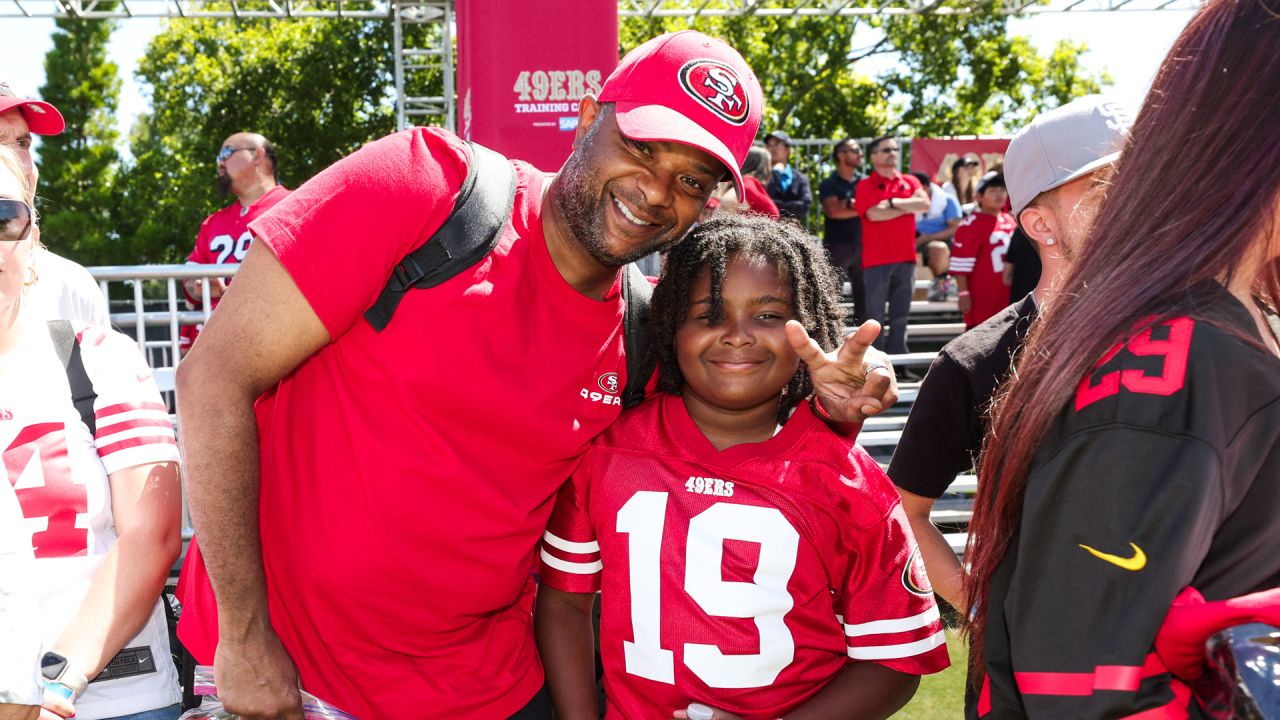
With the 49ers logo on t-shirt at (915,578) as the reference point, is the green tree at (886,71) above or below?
above

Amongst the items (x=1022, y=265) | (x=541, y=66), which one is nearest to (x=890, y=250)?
(x=1022, y=265)

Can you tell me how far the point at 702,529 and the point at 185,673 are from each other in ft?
4.13

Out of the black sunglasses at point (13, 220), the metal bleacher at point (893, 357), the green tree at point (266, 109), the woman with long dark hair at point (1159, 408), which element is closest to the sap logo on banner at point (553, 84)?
the metal bleacher at point (893, 357)

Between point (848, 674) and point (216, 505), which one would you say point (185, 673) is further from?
point (848, 674)

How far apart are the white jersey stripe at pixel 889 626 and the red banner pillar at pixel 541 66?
16.8 feet

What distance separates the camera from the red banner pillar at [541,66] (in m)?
6.72

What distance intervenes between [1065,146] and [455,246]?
1.33 metres

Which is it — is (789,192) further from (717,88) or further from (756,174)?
(717,88)

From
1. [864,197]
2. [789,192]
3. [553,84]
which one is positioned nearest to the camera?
[553,84]

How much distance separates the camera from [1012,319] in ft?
7.46

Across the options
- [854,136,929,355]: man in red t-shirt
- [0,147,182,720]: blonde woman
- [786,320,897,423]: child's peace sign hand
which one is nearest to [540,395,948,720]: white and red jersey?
[786,320,897,423]: child's peace sign hand

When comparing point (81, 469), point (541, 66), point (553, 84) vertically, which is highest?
point (541, 66)

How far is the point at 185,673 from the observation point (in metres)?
2.31

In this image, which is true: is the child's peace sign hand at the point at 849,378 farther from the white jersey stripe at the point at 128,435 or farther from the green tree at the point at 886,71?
the green tree at the point at 886,71
